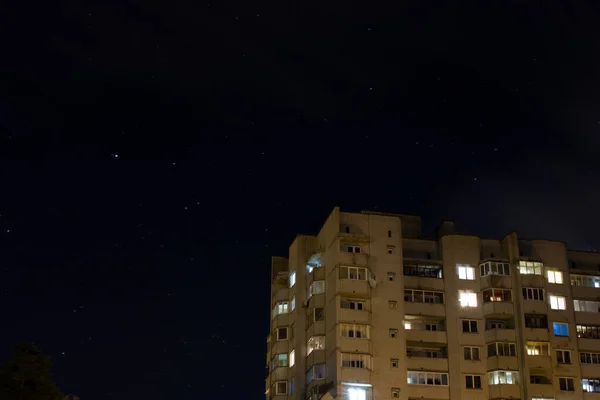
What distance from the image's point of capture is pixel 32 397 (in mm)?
84000

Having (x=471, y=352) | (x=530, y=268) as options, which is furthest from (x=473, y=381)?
(x=530, y=268)

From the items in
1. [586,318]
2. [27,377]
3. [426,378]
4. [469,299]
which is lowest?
[27,377]

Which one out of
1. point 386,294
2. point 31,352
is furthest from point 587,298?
point 31,352

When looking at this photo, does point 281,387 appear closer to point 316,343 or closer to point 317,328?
point 316,343

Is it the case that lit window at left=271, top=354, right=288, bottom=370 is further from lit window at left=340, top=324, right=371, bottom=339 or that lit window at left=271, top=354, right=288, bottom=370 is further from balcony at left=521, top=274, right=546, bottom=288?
balcony at left=521, top=274, right=546, bottom=288

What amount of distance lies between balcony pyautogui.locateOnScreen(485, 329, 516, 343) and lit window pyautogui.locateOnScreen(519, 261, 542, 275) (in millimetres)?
7330

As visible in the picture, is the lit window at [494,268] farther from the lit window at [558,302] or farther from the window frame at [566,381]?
the window frame at [566,381]

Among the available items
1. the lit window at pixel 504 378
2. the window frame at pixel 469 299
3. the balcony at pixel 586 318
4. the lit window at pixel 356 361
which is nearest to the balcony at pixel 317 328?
the lit window at pixel 356 361

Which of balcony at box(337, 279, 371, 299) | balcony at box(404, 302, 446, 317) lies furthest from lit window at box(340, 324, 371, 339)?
balcony at box(404, 302, 446, 317)

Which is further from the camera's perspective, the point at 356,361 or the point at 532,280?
the point at 532,280

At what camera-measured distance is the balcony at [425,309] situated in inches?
4274

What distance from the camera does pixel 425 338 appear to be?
108m

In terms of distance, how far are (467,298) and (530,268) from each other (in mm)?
8301

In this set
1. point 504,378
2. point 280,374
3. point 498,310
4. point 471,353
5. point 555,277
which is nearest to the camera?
point 504,378
